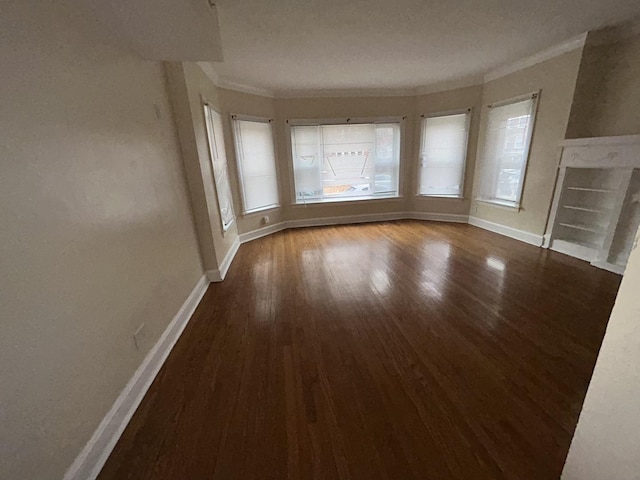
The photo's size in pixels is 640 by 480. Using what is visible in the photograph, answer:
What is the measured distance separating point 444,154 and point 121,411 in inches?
211

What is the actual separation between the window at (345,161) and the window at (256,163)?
445 millimetres

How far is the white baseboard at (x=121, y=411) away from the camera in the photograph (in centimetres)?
116

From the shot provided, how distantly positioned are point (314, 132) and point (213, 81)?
1799 millimetres

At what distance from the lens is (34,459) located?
3.10 ft

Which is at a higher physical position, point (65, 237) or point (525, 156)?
point (525, 156)

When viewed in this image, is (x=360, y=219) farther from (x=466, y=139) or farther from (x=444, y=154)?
(x=466, y=139)

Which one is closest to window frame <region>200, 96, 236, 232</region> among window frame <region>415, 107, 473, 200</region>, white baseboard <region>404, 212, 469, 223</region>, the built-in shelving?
window frame <region>415, 107, 473, 200</region>

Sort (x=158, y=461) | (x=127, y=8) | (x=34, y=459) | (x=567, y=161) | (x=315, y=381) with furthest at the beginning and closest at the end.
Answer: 1. (x=567, y=161)
2. (x=315, y=381)
3. (x=127, y=8)
4. (x=158, y=461)
5. (x=34, y=459)

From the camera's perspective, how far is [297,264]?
348 centimetres

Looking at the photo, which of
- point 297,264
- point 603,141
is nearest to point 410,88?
point 603,141

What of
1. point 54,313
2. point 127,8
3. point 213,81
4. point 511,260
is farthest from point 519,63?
point 54,313


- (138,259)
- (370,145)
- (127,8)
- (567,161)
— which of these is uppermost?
(127,8)

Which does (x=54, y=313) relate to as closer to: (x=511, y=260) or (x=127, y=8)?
(x=127, y=8)

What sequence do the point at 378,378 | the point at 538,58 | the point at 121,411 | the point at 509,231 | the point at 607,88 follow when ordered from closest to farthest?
the point at 121,411, the point at 378,378, the point at 607,88, the point at 538,58, the point at 509,231
